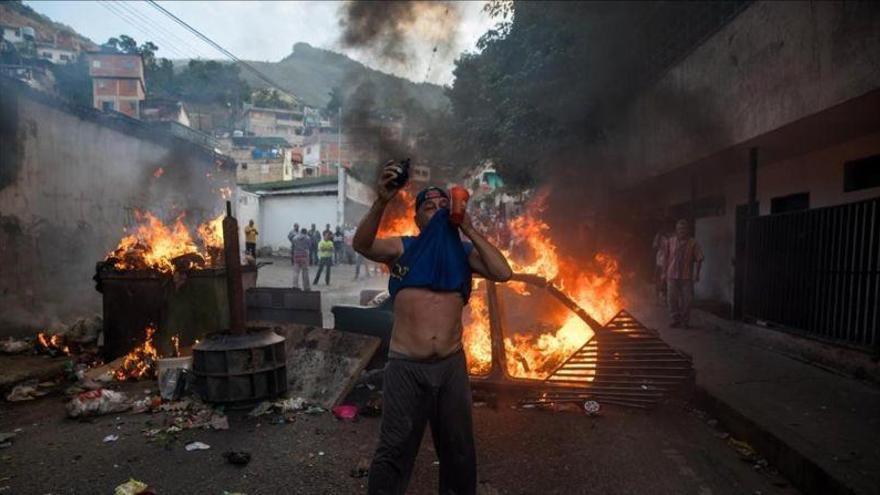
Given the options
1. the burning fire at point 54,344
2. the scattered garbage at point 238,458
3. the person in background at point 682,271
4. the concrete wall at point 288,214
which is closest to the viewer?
the scattered garbage at point 238,458

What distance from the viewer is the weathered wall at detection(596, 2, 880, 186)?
20.0ft

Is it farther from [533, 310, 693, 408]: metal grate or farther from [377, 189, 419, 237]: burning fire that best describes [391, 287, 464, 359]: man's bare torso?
[377, 189, 419, 237]: burning fire

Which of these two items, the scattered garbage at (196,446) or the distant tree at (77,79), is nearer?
the scattered garbage at (196,446)

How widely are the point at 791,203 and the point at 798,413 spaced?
20.5 feet

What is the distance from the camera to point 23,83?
9.32 metres

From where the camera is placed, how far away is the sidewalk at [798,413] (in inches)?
153

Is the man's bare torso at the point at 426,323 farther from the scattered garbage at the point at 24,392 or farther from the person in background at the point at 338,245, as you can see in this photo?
the person in background at the point at 338,245

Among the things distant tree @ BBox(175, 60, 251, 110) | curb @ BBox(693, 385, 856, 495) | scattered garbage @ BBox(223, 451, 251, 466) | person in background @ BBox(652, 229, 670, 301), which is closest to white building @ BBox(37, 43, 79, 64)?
distant tree @ BBox(175, 60, 251, 110)

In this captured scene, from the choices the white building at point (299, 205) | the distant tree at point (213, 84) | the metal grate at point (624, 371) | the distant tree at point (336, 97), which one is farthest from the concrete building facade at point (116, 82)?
the metal grate at point (624, 371)

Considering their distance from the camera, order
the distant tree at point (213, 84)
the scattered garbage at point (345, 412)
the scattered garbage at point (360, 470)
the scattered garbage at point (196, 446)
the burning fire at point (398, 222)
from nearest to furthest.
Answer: the scattered garbage at point (360, 470), the scattered garbage at point (196, 446), the scattered garbage at point (345, 412), the burning fire at point (398, 222), the distant tree at point (213, 84)

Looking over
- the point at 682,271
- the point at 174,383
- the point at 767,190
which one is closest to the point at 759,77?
the point at 682,271

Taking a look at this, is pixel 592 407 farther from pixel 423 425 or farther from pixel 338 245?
pixel 338 245

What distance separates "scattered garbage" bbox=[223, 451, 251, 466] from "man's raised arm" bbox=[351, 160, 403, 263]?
2259 mm

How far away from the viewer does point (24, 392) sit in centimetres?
632
